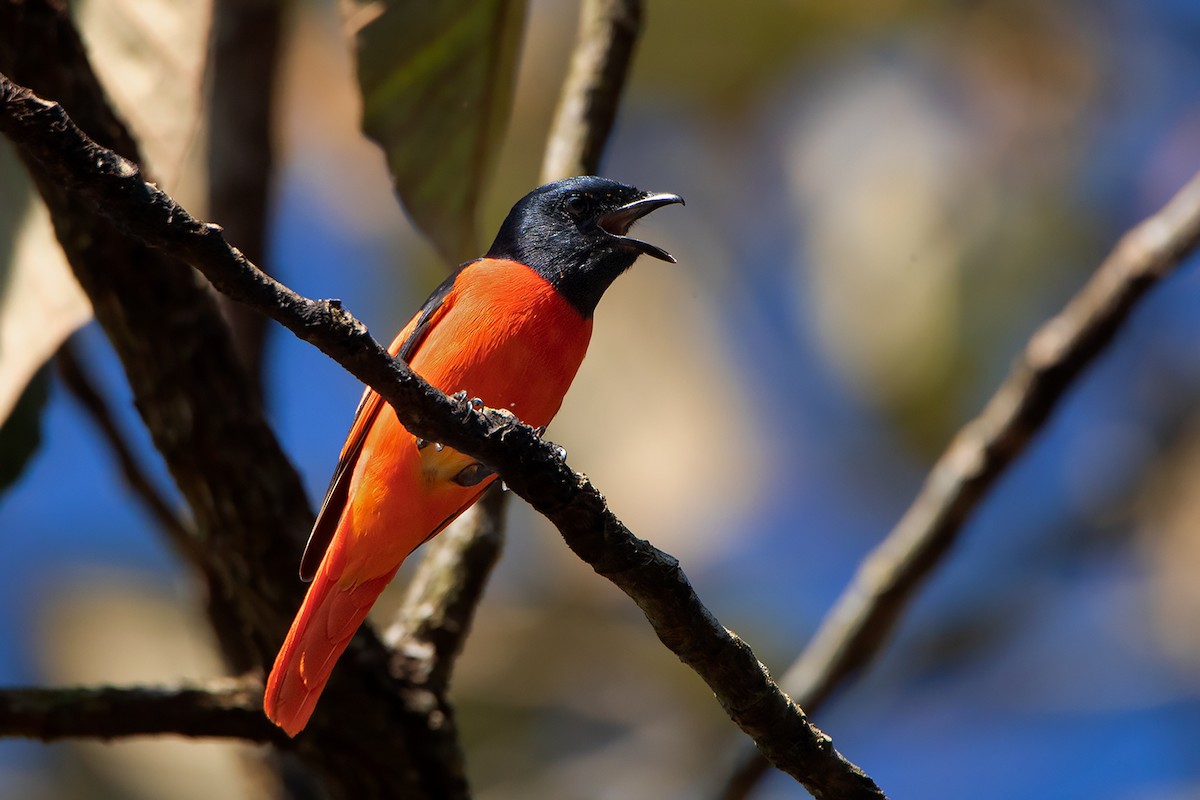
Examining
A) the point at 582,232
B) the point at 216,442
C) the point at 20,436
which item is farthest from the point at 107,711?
the point at 582,232

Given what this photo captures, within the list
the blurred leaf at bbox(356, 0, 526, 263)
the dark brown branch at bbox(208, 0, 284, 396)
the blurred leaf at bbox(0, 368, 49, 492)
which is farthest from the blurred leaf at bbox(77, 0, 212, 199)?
the dark brown branch at bbox(208, 0, 284, 396)

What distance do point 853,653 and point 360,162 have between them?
6.31 metres

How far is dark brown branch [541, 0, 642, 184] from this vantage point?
4273 millimetres

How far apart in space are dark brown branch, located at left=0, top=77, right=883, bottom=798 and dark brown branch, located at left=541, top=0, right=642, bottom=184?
6.84 feet

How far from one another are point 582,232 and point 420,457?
1000mm

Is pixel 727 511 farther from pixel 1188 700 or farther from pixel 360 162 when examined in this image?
pixel 360 162

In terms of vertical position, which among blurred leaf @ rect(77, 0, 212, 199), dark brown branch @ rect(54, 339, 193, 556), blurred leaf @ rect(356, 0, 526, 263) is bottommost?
dark brown branch @ rect(54, 339, 193, 556)

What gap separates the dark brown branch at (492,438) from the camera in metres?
2.01

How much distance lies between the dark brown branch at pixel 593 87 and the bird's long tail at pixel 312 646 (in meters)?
1.66

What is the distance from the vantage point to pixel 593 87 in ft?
14.2

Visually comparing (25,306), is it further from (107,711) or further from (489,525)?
(489,525)

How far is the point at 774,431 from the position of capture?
9305 mm

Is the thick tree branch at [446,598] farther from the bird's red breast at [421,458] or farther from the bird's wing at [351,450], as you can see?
the bird's wing at [351,450]

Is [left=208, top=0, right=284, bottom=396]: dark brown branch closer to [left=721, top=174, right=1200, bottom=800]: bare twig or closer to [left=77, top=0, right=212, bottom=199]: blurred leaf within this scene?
[left=77, top=0, right=212, bottom=199]: blurred leaf
